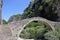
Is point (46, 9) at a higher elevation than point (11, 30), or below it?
below

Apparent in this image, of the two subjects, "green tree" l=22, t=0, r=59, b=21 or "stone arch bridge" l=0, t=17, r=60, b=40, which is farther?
"green tree" l=22, t=0, r=59, b=21

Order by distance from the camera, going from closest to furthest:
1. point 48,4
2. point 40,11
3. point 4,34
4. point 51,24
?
point 4,34, point 51,24, point 48,4, point 40,11

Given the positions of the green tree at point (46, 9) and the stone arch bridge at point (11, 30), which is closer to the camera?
the stone arch bridge at point (11, 30)

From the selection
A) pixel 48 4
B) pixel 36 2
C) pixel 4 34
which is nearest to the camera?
pixel 4 34

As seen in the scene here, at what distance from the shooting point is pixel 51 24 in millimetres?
24594

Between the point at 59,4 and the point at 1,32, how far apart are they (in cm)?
1687

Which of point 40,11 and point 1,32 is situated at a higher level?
point 1,32

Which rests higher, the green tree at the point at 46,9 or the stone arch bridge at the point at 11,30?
the stone arch bridge at the point at 11,30

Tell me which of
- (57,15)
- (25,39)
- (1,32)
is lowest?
(25,39)

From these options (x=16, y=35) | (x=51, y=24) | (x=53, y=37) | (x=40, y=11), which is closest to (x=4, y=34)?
(x=16, y=35)

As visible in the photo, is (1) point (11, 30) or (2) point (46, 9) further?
(2) point (46, 9)

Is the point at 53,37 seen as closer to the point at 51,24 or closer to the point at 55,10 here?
the point at 51,24

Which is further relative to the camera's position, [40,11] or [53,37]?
[40,11]

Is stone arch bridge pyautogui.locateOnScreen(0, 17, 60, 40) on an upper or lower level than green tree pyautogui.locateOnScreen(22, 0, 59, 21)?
upper
